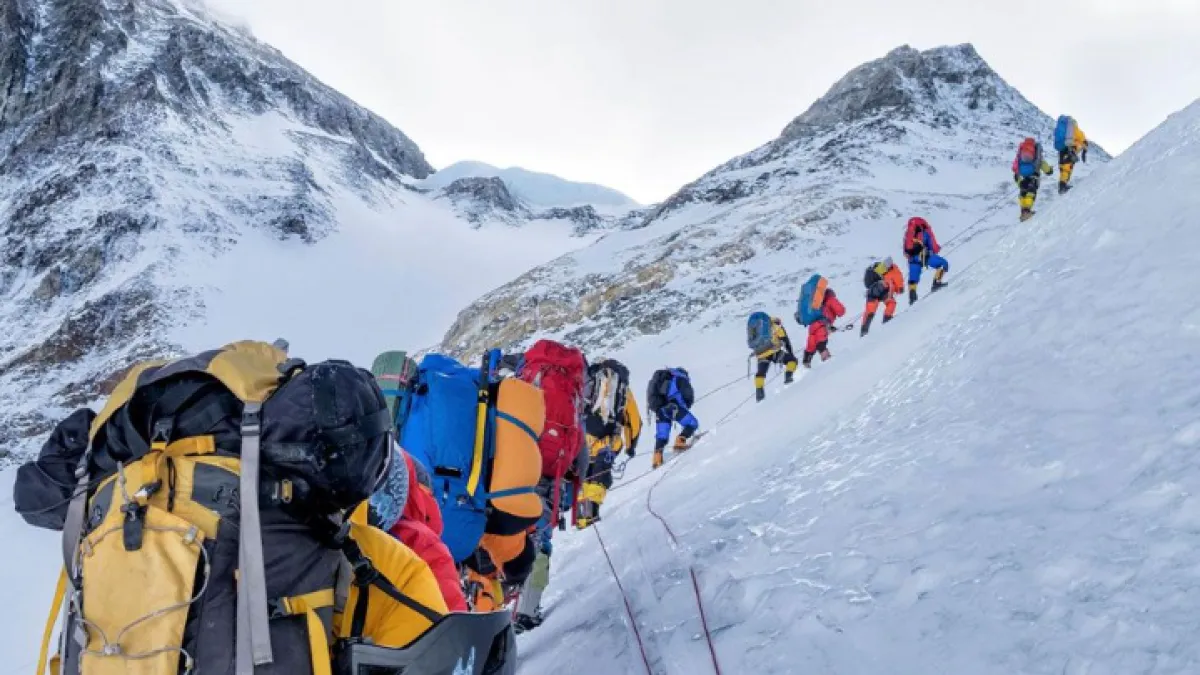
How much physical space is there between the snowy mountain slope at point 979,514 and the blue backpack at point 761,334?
516 cm

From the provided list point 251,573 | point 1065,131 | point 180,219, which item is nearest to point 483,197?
point 180,219

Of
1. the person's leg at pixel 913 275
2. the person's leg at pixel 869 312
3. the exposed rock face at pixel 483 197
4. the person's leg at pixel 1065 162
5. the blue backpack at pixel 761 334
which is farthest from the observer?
the exposed rock face at pixel 483 197

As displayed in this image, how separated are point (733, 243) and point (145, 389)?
26443 mm

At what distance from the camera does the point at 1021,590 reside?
2.49 m

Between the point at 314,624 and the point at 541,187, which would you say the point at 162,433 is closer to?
the point at 314,624

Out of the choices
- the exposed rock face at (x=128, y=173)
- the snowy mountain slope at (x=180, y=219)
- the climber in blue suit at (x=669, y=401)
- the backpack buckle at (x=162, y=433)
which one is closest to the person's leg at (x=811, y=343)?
the climber in blue suit at (x=669, y=401)

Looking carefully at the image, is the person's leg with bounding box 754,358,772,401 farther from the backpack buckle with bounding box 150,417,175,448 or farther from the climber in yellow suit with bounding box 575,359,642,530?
the backpack buckle with bounding box 150,417,175,448

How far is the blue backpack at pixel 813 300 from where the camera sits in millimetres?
12492

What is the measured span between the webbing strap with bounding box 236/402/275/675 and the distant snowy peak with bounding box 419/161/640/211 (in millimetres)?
99203

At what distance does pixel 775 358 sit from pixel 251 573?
36.6 ft

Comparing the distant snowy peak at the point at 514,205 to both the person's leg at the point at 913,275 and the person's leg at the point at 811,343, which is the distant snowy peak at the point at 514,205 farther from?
the person's leg at the point at 811,343

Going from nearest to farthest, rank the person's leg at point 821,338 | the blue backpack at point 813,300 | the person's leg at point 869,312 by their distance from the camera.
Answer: the blue backpack at point 813,300
the person's leg at point 821,338
the person's leg at point 869,312

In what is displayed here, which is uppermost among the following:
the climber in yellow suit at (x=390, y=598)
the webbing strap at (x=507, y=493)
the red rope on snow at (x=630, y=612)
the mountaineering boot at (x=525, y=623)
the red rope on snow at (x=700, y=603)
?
the climber in yellow suit at (x=390, y=598)

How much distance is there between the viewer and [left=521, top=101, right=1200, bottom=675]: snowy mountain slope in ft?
7.70
